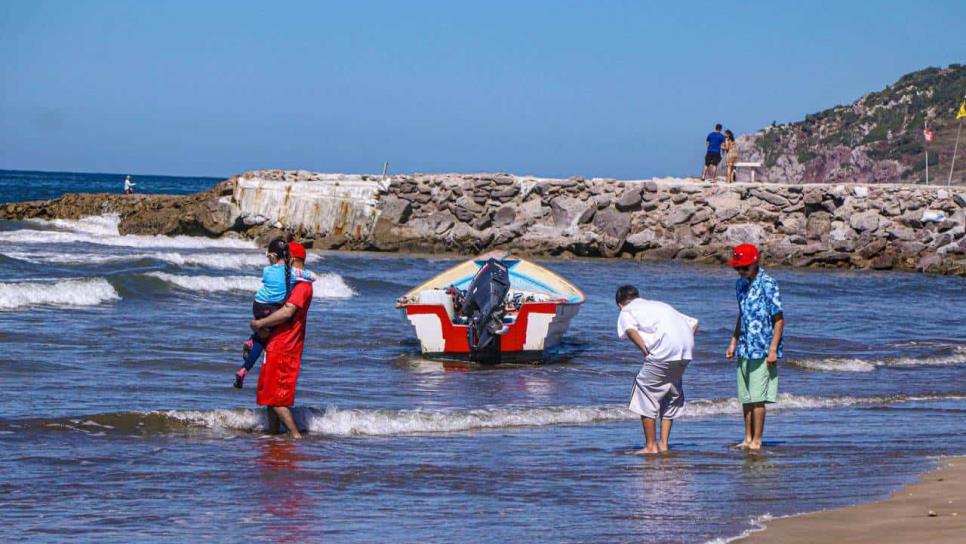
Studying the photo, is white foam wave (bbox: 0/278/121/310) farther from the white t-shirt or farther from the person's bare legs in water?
the white t-shirt

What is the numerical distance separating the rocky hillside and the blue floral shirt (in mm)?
45740

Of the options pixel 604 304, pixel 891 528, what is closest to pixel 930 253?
pixel 604 304

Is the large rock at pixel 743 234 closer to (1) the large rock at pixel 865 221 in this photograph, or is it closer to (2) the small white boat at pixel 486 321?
(1) the large rock at pixel 865 221

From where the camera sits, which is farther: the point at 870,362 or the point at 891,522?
the point at 870,362

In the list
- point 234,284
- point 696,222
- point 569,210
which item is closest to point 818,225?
point 696,222

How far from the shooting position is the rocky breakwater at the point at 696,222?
1314 inches

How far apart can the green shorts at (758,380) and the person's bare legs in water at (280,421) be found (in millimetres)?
3442

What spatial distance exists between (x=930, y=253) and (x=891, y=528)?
1107 inches

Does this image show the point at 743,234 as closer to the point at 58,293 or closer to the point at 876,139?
the point at 58,293

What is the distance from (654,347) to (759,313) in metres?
0.85

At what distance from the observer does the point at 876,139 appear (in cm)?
6397

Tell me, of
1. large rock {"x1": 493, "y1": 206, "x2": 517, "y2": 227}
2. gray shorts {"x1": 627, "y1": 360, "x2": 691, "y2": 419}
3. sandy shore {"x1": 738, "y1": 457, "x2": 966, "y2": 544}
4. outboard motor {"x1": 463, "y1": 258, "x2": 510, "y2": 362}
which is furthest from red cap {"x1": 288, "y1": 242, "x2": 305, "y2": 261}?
large rock {"x1": 493, "y1": 206, "x2": 517, "y2": 227}

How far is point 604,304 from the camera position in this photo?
77.7 feet

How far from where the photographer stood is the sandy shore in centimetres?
652
